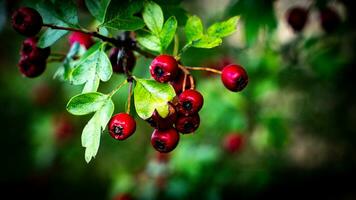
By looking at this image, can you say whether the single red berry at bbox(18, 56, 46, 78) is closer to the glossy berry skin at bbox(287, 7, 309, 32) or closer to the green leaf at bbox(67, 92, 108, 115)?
the green leaf at bbox(67, 92, 108, 115)

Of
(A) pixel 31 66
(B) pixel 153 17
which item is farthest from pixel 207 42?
(A) pixel 31 66

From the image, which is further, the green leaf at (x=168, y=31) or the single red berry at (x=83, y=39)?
the single red berry at (x=83, y=39)

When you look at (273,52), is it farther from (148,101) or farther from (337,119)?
(148,101)

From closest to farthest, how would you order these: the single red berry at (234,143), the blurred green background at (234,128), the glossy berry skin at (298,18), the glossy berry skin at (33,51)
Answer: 1. the glossy berry skin at (33,51)
2. the glossy berry skin at (298,18)
3. the blurred green background at (234,128)
4. the single red berry at (234,143)

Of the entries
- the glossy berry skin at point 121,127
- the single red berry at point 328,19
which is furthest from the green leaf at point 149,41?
the single red berry at point 328,19

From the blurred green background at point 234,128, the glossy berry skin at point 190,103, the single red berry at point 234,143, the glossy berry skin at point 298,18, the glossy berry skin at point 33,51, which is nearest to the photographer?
the glossy berry skin at point 190,103

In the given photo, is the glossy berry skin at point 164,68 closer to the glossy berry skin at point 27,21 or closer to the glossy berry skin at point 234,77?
the glossy berry skin at point 234,77

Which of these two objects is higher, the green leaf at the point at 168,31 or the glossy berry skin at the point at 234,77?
the green leaf at the point at 168,31
